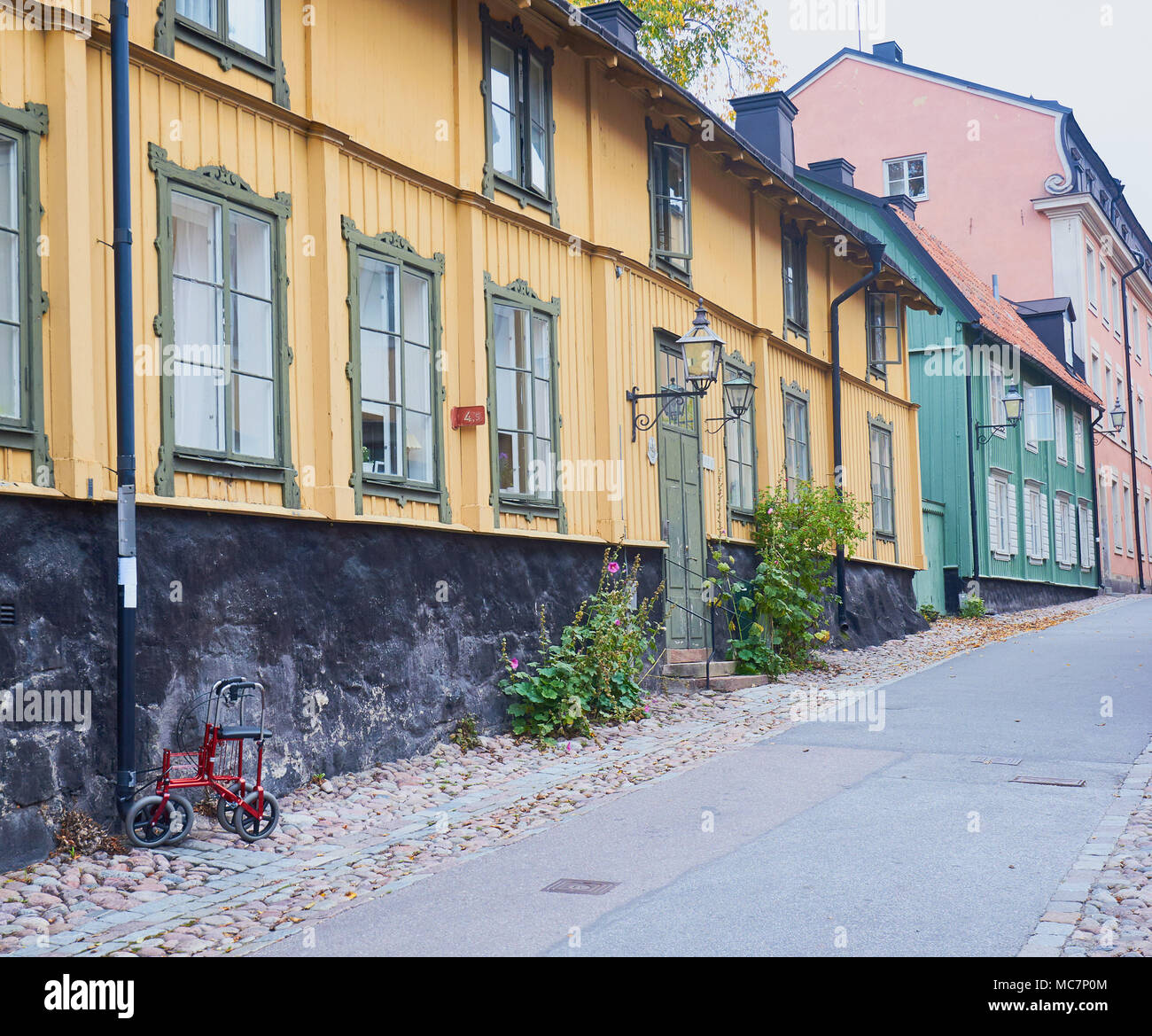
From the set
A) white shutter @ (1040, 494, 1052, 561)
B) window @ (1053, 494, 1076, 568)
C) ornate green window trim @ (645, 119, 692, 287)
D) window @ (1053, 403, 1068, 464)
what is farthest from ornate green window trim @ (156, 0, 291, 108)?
window @ (1053, 494, 1076, 568)

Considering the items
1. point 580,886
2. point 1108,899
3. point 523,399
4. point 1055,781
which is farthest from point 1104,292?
point 580,886

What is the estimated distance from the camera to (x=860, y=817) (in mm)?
7934

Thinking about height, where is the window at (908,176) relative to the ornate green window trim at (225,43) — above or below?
above

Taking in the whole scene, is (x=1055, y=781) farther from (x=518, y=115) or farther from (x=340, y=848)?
(x=518, y=115)

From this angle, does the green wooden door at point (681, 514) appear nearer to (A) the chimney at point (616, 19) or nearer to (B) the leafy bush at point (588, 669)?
(B) the leafy bush at point (588, 669)

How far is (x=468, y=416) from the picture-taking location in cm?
1074

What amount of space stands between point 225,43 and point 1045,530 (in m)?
28.8

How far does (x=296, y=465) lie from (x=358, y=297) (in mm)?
1400

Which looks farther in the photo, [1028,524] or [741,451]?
[1028,524]

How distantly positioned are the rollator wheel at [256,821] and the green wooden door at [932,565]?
1919 centimetres

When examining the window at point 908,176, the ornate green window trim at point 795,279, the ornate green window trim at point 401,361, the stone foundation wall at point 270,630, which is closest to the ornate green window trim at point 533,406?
the stone foundation wall at point 270,630

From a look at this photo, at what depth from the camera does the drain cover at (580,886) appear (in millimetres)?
6391

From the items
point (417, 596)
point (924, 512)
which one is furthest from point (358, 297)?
point (924, 512)
